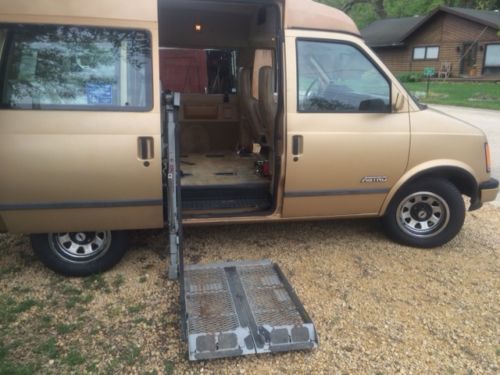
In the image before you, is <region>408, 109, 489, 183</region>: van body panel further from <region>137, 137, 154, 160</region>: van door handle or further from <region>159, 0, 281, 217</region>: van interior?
<region>137, 137, 154, 160</region>: van door handle

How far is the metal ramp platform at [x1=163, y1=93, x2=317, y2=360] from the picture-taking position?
2.89m

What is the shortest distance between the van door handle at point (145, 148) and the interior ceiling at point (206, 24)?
5.92 ft

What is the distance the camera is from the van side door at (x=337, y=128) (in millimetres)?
3912

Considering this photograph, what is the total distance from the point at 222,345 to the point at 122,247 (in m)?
1.50

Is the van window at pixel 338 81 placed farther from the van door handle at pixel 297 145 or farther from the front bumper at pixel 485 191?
the front bumper at pixel 485 191

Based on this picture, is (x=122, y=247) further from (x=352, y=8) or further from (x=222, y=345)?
(x=352, y=8)

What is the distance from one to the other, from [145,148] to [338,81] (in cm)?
179

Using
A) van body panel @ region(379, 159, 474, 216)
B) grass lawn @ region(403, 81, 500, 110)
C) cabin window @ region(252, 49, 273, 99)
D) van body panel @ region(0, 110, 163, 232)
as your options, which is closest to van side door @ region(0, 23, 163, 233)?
van body panel @ region(0, 110, 163, 232)

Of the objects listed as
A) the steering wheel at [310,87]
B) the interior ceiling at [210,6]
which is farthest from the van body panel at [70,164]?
the interior ceiling at [210,6]

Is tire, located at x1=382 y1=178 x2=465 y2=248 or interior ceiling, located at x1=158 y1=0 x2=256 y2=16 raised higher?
interior ceiling, located at x1=158 y1=0 x2=256 y2=16

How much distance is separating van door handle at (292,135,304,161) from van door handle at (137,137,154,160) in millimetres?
1183

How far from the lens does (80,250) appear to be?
388cm

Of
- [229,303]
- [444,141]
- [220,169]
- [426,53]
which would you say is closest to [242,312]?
[229,303]

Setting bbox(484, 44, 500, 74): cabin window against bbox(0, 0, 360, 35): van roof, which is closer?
bbox(0, 0, 360, 35): van roof
